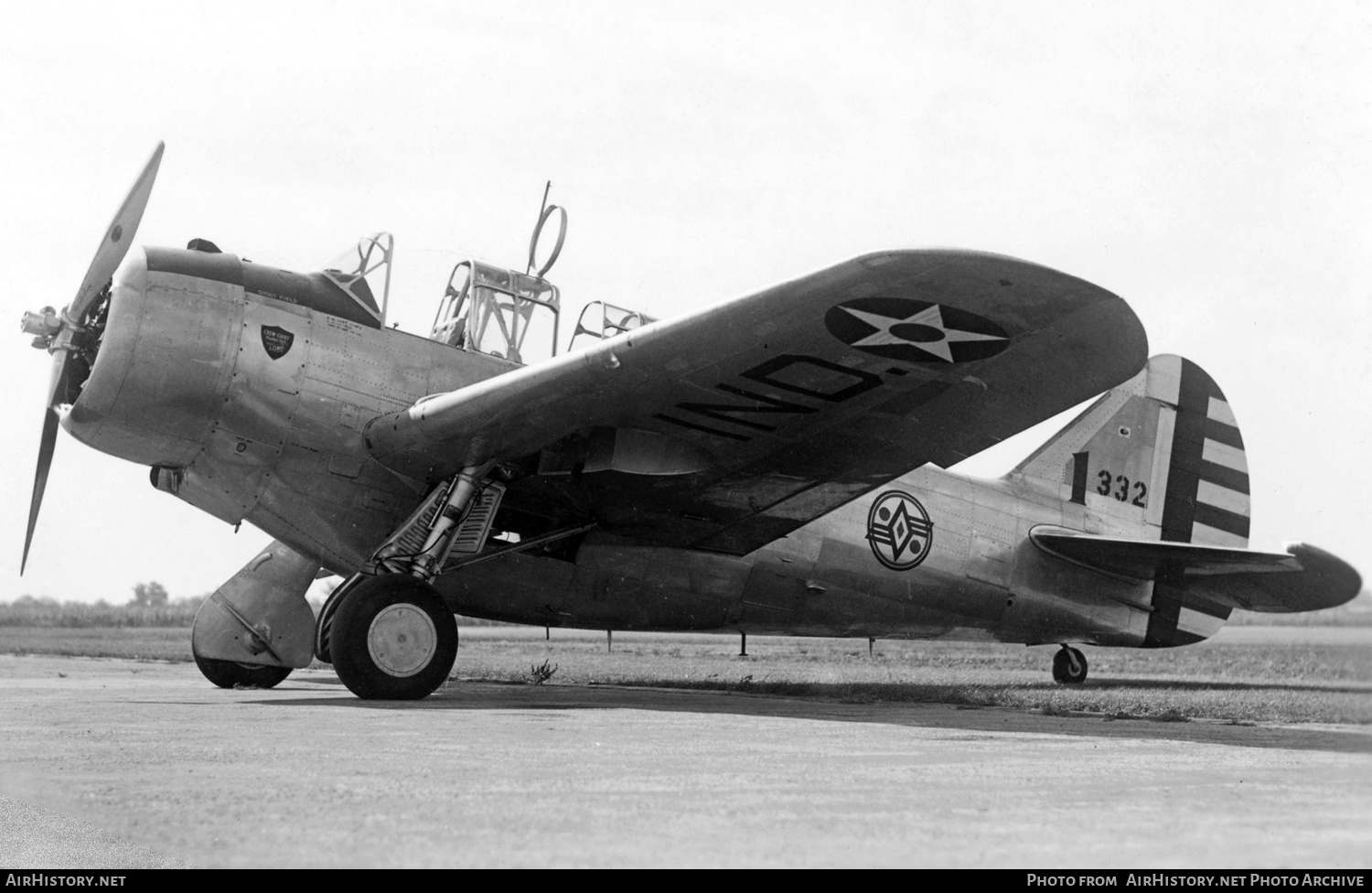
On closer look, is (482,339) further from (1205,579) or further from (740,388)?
(1205,579)

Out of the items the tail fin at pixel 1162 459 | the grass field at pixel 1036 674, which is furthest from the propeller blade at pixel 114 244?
the tail fin at pixel 1162 459

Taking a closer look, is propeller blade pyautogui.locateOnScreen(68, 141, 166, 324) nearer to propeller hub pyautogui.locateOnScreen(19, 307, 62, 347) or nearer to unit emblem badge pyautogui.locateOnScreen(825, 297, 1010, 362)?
propeller hub pyautogui.locateOnScreen(19, 307, 62, 347)

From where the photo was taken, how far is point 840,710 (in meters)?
7.60

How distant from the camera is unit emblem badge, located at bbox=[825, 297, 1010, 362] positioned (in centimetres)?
645

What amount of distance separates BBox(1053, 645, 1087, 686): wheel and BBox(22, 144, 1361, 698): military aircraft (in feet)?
5.70

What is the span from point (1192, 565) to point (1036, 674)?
3.51 metres

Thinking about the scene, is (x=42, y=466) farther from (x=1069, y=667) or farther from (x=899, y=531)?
(x=1069, y=667)

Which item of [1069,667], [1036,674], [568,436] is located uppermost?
[568,436]

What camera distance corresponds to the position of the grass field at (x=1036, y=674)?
3.56 meters

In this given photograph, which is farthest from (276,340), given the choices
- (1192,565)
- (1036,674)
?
(1036,674)

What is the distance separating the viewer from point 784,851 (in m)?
2.74

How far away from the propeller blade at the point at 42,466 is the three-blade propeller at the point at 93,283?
450 millimetres

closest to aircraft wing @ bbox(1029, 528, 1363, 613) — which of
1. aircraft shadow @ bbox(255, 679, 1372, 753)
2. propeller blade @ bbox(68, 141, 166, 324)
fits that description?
aircraft shadow @ bbox(255, 679, 1372, 753)

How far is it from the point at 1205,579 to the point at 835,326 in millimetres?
6343
